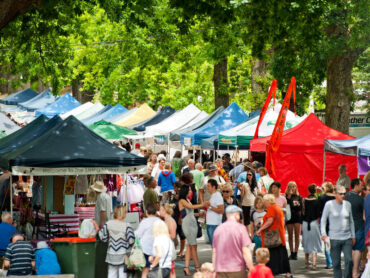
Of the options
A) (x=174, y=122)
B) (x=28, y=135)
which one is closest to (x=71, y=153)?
(x=28, y=135)

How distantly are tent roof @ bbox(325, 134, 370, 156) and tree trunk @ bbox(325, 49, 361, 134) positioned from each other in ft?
20.0

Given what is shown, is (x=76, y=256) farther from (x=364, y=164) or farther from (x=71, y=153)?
(x=364, y=164)

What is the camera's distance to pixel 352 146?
1753 centimetres

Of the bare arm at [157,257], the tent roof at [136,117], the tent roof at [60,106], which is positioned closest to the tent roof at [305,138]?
the bare arm at [157,257]

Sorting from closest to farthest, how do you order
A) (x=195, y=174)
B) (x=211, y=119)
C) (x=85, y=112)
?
1. (x=195, y=174)
2. (x=211, y=119)
3. (x=85, y=112)

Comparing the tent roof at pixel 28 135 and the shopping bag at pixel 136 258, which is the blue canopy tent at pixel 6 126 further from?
the shopping bag at pixel 136 258

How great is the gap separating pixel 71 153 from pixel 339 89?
12.8 m

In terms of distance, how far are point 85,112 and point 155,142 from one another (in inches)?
289

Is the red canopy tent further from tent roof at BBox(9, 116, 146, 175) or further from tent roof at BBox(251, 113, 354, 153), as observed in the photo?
tent roof at BBox(9, 116, 146, 175)

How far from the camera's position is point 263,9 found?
14141mm

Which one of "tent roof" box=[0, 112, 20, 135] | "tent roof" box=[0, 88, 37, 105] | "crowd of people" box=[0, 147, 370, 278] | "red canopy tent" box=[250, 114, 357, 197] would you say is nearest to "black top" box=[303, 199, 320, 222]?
"crowd of people" box=[0, 147, 370, 278]

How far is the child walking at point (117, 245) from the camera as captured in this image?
1158cm

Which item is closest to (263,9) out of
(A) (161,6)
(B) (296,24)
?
(B) (296,24)

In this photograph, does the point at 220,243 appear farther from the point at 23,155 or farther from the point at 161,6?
the point at 161,6
